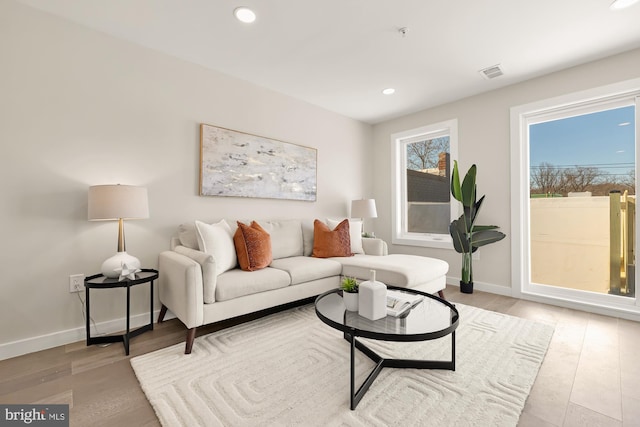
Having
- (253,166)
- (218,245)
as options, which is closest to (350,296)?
(218,245)

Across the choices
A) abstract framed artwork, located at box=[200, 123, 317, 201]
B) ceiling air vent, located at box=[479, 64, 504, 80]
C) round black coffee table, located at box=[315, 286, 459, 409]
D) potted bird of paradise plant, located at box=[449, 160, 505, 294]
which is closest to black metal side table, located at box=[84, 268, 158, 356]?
abstract framed artwork, located at box=[200, 123, 317, 201]

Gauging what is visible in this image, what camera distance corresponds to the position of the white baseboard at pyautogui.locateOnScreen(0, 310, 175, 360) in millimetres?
1942

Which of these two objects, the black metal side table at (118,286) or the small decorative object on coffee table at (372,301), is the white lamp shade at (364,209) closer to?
the small decorative object on coffee table at (372,301)

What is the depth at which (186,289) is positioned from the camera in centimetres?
196

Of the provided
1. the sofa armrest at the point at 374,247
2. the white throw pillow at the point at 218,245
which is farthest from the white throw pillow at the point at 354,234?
the white throw pillow at the point at 218,245

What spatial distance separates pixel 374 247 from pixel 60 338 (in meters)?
2.95

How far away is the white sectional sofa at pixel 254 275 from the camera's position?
2.02 m

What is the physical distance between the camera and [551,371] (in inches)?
68.5

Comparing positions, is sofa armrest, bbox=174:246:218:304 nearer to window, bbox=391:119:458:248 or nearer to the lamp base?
the lamp base

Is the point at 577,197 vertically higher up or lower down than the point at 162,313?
higher up

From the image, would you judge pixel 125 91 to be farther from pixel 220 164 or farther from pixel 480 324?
pixel 480 324

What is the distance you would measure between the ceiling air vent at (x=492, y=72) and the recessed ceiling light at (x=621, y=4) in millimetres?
873

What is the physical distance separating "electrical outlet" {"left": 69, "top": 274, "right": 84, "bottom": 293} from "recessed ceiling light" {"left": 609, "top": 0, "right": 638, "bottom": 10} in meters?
4.34

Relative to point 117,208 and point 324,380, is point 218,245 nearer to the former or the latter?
point 117,208
